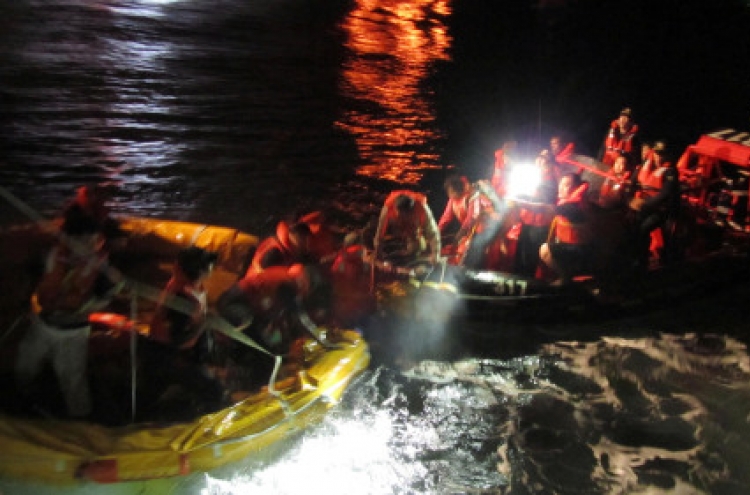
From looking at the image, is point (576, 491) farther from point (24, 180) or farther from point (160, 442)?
point (24, 180)

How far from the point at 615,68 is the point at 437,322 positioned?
96.2 ft

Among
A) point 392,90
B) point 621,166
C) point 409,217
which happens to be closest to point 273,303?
point 409,217

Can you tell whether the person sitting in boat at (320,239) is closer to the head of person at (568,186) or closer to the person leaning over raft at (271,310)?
the person leaning over raft at (271,310)

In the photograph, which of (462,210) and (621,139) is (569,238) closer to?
(462,210)

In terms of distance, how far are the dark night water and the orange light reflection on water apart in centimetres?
11

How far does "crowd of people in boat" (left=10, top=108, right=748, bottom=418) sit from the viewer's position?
3951 millimetres

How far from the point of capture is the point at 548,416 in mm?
5930

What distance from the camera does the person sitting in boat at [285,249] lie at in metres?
5.12

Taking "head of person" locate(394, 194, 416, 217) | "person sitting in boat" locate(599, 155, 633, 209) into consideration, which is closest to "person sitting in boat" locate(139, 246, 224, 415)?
"head of person" locate(394, 194, 416, 217)

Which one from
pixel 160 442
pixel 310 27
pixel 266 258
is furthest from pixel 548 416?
pixel 310 27

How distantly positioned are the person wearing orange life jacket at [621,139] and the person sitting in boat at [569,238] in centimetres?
310

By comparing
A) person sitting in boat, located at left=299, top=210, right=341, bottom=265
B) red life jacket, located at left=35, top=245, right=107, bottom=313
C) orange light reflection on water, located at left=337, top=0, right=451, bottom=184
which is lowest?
orange light reflection on water, located at left=337, top=0, right=451, bottom=184

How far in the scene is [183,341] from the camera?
4273 millimetres

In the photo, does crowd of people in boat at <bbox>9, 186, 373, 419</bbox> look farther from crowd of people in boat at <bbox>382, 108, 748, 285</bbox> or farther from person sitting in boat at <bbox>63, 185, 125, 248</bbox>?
crowd of people in boat at <bbox>382, 108, 748, 285</bbox>
